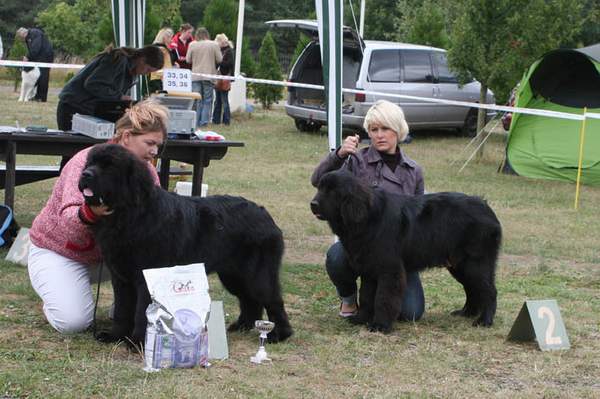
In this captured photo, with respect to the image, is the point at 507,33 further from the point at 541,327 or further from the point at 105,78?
the point at 541,327

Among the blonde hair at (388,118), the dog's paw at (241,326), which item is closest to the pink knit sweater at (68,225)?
the dog's paw at (241,326)

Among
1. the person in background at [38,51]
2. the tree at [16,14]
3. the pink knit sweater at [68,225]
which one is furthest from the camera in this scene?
the tree at [16,14]

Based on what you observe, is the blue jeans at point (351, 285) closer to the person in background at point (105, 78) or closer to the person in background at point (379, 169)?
the person in background at point (379, 169)

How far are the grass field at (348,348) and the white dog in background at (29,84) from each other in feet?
37.9

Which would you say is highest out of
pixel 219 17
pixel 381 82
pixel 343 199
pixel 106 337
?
pixel 219 17

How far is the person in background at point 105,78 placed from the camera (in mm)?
7602

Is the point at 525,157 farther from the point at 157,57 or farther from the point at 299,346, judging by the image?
the point at 299,346

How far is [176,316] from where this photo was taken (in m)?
4.27

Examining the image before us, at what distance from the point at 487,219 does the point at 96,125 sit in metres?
3.06

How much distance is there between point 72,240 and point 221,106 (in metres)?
13.5

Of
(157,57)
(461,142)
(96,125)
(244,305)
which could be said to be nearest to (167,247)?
(244,305)

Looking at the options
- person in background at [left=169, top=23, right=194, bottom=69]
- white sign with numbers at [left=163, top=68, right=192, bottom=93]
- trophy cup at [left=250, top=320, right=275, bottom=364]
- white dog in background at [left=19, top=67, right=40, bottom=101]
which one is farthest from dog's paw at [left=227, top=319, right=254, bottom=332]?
white dog in background at [left=19, top=67, right=40, bottom=101]

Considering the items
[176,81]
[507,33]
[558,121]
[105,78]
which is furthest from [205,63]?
[105,78]

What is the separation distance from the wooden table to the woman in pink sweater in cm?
161
